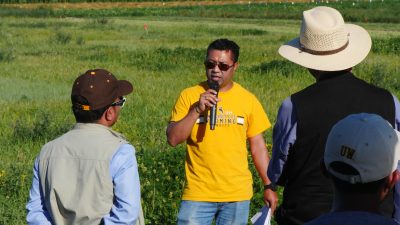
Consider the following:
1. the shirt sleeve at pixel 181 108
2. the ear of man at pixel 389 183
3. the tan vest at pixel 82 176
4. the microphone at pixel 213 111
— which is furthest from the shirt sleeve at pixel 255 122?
the ear of man at pixel 389 183

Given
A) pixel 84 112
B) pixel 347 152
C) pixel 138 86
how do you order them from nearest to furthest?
pixel 347 152 → pixel 84 112 → pixel 138 86

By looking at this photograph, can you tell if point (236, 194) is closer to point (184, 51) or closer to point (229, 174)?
point (229, 174)

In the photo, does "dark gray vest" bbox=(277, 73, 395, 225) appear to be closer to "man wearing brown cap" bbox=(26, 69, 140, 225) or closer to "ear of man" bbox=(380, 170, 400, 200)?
"man wearing brown cap" bbox=(26, 69, 140, 225)

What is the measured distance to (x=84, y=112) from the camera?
394 centimetres

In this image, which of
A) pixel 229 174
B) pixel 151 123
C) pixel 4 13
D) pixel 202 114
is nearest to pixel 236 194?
pixel 229 174

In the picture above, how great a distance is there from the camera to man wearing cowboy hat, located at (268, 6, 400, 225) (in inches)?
160

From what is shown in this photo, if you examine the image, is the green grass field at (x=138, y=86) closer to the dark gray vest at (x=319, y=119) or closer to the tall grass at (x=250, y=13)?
the dark gray vest at (x=319, y=119)

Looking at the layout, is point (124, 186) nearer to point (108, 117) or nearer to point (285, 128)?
point (108, 117)

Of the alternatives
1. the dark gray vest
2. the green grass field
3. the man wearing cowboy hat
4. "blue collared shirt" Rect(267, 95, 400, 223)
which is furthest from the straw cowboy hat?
the green grass field

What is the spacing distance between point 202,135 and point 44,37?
28053mm

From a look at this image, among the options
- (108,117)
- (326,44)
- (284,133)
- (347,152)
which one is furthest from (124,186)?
(347,152)

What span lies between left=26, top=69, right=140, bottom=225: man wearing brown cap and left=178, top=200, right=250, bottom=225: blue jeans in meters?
1.23

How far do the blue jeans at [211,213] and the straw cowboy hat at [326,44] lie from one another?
1271 millimetres

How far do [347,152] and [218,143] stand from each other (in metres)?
2.52
